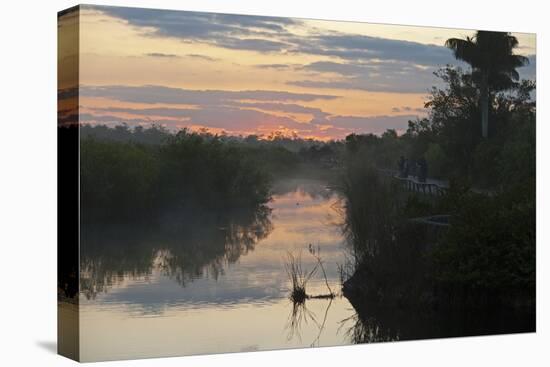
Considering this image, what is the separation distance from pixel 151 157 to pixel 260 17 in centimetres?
179

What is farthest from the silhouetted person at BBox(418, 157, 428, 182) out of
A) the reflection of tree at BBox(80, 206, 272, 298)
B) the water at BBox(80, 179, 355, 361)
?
the reflection of tree at BBox(80, 206, 272, 298)

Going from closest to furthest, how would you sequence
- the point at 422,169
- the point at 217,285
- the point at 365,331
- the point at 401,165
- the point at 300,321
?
the point at 217,285
the point at 300,321
the point at 365,331
the point at 401,165
the point at 422,169

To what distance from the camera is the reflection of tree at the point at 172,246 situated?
11.8 m

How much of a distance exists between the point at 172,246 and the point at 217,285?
0.59 metres

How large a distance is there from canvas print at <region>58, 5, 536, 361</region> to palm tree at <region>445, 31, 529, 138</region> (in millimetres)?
15

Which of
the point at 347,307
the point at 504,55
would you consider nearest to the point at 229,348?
the point at 347,307

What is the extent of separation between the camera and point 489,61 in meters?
13.7

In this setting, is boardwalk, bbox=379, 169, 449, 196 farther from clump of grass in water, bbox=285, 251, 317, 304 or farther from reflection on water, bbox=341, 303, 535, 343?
clump of grass in water, bbox=285, 251, 317, 304

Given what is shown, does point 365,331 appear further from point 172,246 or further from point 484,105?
point 484,105

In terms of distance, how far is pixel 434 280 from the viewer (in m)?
13.4

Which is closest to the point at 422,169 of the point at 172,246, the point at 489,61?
the point at 489,61

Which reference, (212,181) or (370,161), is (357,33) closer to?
(370,161)

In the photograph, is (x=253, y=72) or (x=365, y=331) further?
(x=365, y=331)

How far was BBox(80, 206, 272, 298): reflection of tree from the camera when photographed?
1176cm
